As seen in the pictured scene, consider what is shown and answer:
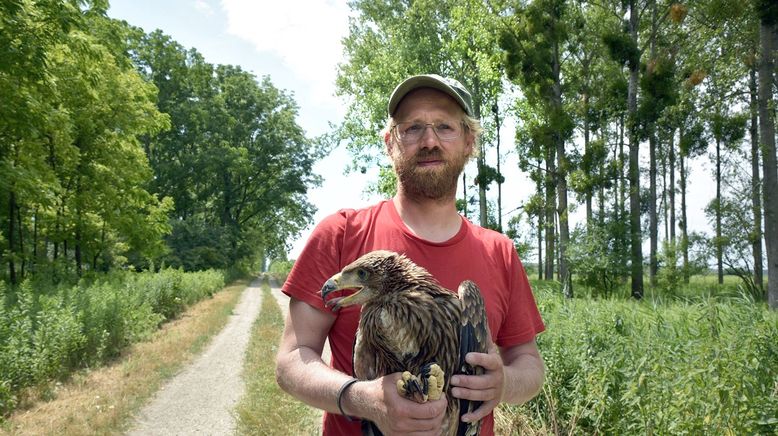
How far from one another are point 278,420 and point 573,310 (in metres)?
5.22

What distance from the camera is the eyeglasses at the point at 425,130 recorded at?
212cm

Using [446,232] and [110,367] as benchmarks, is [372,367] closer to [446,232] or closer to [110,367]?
[446,232]

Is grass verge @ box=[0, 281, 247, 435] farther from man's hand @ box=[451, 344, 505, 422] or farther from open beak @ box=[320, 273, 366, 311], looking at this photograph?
man's hand @ box=[451, 344, 505, 422]

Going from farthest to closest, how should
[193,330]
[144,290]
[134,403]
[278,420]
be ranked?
[144,290] < [193,330] < [134,403] < [278,420]

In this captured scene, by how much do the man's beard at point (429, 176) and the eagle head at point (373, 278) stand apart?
41 centimetres

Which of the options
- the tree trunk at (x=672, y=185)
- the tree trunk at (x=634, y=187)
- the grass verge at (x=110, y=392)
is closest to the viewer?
the grass verge at (x=110, y=392)

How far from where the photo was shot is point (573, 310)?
8.36 meters

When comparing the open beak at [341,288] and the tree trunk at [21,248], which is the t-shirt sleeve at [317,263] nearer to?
the open beak at [341,288]

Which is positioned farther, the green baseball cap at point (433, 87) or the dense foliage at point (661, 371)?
the dense foliage at point (661, 371)

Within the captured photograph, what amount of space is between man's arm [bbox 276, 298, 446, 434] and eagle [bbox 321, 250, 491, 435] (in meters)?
0.11

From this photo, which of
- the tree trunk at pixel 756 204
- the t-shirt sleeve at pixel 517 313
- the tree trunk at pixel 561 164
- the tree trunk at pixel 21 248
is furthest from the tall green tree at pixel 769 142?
the tree trunk at pixel 21 248

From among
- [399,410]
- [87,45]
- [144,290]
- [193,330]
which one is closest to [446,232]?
[399,410]

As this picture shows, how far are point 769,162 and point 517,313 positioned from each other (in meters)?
14.9

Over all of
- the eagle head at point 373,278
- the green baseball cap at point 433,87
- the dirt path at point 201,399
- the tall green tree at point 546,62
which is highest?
the tall green tree at point 546,62
